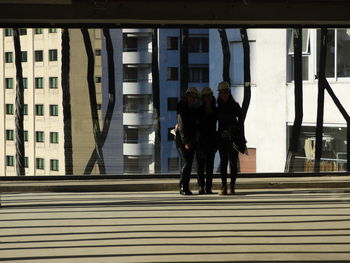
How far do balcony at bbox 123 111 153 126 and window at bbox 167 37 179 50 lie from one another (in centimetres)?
133

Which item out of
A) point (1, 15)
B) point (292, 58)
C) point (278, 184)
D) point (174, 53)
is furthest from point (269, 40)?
point (1, 15)

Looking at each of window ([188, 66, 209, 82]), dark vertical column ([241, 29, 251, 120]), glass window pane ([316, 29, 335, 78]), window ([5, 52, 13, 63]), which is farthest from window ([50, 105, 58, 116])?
glass window pane ([316, 29, 335, 78])

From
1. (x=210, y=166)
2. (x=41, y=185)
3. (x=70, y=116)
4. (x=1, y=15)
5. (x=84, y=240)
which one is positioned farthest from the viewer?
(x=70, y=116)

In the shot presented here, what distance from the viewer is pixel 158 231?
12.1 meters

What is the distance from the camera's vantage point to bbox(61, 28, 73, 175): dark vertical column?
19.0m

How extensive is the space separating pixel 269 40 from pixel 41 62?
4.55 meters

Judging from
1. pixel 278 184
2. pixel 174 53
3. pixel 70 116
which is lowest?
pixel 278 184

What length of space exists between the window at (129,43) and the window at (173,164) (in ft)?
7.40

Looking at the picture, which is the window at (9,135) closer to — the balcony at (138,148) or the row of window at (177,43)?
the balcony at (138,148)

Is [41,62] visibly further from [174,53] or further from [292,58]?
[292,58]

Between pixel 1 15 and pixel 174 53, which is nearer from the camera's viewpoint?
pixel 1 15

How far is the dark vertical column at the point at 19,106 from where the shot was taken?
61.8ft

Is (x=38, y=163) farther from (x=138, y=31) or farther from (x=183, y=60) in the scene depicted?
(x=183, y=60)

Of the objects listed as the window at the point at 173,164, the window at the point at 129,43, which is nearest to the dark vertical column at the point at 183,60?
the window at the point at 129,43
